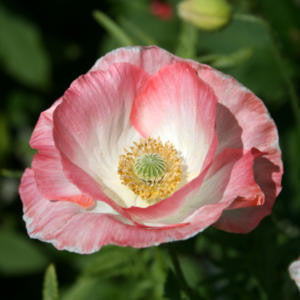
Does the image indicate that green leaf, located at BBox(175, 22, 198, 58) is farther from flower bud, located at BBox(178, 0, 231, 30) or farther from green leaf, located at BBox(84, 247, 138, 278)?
green leaf, located at BBox(84, 247, 138, 278)

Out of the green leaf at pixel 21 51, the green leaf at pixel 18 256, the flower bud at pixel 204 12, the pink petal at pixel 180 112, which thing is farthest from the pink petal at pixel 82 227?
the green leaf at pixel 21 51

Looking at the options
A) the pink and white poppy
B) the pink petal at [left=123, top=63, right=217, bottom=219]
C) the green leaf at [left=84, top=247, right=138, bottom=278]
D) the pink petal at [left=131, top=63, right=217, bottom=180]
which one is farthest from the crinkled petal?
the green leaf at [left=84, top=247, right=138, bottom=278]

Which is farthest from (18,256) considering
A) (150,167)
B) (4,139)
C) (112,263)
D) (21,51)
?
(150,167)

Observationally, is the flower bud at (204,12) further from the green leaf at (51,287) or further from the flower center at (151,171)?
the green leaf at (51,287)

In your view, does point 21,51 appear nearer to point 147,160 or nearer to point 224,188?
point 147,160

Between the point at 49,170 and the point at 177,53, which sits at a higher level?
the point at 177,53

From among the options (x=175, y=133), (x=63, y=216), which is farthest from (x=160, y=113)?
(x=63, y=216)
